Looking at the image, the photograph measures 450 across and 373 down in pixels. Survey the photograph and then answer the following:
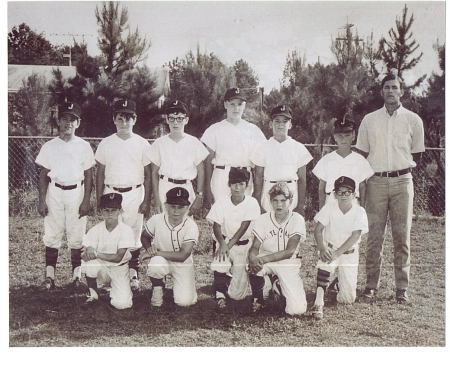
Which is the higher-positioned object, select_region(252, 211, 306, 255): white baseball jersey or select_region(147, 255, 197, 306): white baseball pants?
select_region(252, 211, 306, 255): white baseball jersey

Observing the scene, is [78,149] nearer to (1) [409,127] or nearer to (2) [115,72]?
(2) [115,72]

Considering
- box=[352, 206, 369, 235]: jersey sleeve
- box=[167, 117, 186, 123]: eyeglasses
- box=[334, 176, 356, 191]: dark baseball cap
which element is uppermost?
box=[167, 117, 186, 123]: eyeglasses

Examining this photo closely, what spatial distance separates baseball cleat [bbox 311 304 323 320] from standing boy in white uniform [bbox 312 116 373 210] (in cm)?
93

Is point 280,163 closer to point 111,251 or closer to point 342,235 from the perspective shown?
point 342,235

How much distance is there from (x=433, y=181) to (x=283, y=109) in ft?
5.45

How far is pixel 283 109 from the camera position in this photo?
14.9ft

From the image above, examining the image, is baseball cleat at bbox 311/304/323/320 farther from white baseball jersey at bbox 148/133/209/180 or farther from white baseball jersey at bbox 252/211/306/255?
white baseball jersey at bbox 148/133/209/180

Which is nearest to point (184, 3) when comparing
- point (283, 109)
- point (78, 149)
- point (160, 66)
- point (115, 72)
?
point (160, 66)

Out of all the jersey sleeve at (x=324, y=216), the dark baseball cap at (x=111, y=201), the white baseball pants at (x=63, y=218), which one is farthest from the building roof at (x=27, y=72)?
the jersey sleeve at (x=324, y=216)

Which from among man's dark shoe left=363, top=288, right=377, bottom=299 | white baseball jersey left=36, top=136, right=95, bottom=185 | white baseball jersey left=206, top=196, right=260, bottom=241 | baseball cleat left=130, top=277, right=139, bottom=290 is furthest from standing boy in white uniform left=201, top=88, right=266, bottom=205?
man's dark shoe left=363, top=288, right=377, bottom=299

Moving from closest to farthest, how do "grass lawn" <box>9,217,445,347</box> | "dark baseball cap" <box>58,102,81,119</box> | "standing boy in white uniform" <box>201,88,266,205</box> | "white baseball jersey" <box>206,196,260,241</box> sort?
"grass lawn" <box>9,217,445,347</box>, "white baseball jersey" <box>206,196,260,241</box>, "standing boy in white uniform" <box>201,88,266,205</box>, "dark baseball cap" <box>58,102,81,119</box>

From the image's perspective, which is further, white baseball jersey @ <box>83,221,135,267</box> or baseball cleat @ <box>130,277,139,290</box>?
baseball cleat @ <box>130,277,139,290</box>

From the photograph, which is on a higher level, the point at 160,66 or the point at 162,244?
the point at 160,66

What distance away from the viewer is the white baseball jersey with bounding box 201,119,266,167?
450 centimetres
